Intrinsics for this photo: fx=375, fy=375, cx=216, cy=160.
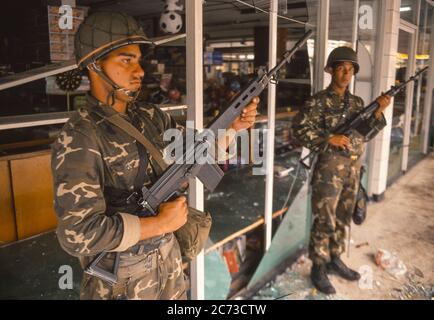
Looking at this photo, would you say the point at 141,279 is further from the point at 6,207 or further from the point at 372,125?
the point at 372,125

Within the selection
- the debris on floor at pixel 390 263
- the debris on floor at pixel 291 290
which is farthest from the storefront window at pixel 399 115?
the debris on floor at pixel 291 290

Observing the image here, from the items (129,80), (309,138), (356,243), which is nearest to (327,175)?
(309,138)

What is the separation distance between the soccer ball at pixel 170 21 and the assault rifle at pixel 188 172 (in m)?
1.59

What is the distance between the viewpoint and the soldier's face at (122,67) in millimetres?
1318

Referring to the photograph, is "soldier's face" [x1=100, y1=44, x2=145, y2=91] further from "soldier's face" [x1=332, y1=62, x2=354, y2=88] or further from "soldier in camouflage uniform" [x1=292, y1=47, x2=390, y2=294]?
"soldier's face" [x1=332, y1=62, x2=354, y2=88]

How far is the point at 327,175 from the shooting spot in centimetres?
293

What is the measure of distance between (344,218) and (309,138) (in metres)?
0.76

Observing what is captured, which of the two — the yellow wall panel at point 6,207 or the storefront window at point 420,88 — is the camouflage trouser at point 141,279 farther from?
the storefront window at point 420,88

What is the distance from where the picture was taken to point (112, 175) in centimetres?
134

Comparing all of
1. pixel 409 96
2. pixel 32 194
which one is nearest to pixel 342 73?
pixel 32 194

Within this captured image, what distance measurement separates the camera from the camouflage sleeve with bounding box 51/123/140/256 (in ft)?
3.86

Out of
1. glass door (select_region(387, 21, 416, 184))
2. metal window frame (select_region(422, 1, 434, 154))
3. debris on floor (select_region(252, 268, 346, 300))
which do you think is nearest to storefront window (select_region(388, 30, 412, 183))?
glass door (select_region(387, 21, 416, 184))

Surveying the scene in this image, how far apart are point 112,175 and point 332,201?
6.75 ft
